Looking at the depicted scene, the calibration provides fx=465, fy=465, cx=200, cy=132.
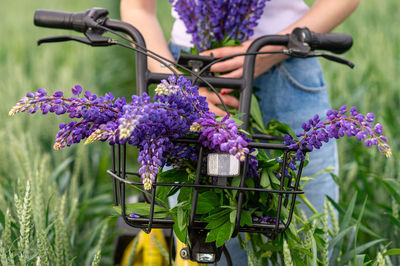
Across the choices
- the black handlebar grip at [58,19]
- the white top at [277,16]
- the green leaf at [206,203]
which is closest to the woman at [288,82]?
the white top at [277,16]

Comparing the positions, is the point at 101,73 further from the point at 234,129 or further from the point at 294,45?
the point at 234,129

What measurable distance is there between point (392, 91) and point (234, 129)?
3.07 m

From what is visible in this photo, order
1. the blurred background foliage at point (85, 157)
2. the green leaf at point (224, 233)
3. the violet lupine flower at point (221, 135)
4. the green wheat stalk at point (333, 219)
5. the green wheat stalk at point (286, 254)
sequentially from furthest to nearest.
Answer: the blurred background foliage at point (85, 157) → the green wheat stalk at point (333, 219) → the green wheat stalk at point (286, 254) → the green leaf at point (224, 233) → the violet lupine flower at point (221, 135)

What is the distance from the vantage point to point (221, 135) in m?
0.73

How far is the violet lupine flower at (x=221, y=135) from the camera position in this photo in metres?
0.71

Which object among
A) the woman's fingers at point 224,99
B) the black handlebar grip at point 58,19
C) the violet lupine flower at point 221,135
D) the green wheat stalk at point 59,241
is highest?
the black handlebar grip at point 58,19

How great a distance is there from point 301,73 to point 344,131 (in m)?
0.68

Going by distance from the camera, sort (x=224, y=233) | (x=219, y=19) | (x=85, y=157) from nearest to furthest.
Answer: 1. (x=224, y=233)
2. (x=219, y=19)
3. (x=85, y=157)

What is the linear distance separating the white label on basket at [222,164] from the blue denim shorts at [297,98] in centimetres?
66

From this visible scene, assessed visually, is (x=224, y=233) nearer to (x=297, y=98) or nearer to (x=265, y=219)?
(x=265, y=219)

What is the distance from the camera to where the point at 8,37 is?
6.20 m

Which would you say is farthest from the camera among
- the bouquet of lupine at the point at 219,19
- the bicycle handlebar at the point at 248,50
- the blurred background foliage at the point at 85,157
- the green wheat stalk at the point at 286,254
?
the blurred background foliage at the point at 85,157

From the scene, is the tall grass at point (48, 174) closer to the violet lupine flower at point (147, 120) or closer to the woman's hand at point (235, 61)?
the violet lupine flower at point (147, 120)

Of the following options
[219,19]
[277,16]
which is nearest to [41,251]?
[219,19]
